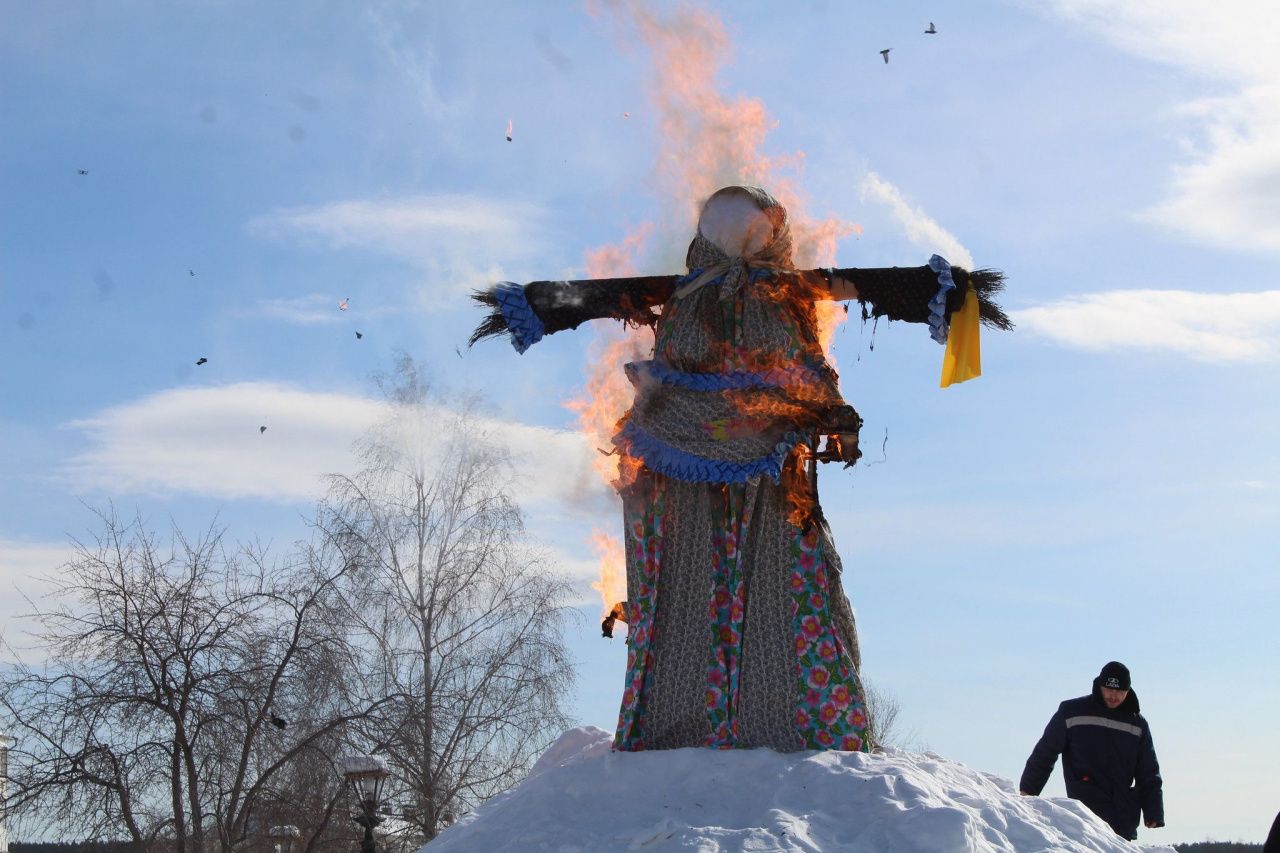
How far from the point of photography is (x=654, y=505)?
9102mm

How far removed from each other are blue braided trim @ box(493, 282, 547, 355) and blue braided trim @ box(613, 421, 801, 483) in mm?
959

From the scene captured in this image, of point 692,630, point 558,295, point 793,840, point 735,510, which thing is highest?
point 558,295

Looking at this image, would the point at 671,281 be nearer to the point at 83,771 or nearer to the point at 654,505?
the point at 654,505

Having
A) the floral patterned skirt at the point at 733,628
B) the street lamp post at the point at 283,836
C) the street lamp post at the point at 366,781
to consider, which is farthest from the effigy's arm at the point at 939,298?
the street lamp post at the point at 283,836

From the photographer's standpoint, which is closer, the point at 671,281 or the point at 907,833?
the point at 907,833

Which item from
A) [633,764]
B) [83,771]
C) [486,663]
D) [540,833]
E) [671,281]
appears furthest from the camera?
[486,663]

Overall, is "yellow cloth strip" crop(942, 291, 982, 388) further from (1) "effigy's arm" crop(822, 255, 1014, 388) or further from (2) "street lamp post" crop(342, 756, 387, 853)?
(2) "street lamp post" crop(342, 756, 387, 853)

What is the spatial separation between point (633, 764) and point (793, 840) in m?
1.29

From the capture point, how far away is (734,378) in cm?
901

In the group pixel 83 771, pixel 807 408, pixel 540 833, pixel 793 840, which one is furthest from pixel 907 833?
pixel 83 771

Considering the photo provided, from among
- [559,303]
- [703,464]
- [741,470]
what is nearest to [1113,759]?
Result: [741,470]

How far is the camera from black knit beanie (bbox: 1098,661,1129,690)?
9211mm

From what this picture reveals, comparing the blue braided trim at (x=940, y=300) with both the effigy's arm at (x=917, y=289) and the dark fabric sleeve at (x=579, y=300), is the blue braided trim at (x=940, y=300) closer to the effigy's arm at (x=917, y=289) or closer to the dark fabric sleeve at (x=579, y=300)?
the effigy's arm at (x=917, y=289)

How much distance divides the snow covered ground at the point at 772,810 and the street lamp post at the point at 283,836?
10.2m
